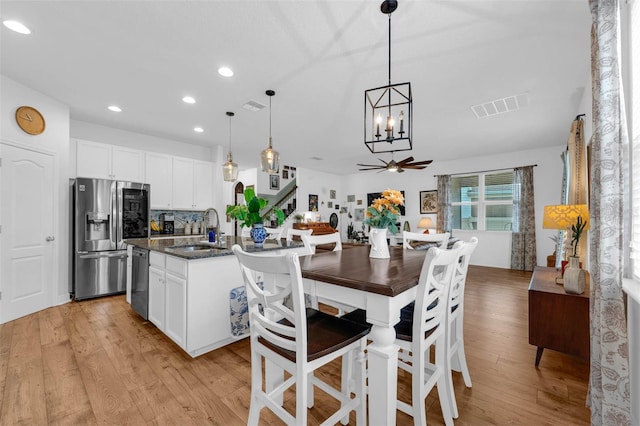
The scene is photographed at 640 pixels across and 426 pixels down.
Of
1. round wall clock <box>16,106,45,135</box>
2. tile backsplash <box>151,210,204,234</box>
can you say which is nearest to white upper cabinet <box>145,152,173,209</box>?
tile backsplash <box>151,210,204,234</box>

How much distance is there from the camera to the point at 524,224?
240 inches

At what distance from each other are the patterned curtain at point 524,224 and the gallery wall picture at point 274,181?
691cm

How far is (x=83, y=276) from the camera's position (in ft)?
12.3

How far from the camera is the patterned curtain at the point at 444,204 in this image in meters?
7.03

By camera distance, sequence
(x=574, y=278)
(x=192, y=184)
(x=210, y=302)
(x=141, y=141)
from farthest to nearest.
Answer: (x=192, y=184) < (x=141, y=141) < (x=210, y=302) < (x=574, y=278)

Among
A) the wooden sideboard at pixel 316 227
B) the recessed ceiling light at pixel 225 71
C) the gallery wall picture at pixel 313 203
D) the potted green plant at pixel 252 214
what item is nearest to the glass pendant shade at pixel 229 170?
the recessed ceiling light at pixel 225 71

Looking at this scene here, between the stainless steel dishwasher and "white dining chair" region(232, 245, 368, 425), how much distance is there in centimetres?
199

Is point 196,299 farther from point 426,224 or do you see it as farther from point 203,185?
point 426,224

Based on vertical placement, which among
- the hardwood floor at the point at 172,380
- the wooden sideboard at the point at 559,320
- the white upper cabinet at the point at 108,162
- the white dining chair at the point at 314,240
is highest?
the white upper cabinet at the point at 108,162

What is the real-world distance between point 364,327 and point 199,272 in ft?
4.94

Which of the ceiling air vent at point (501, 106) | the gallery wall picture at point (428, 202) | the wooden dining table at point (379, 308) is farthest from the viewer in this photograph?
the gallery wall picture at point (428, 202)

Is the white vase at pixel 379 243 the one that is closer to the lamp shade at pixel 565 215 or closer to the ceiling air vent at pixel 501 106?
the lamp shade at pixel 565 215

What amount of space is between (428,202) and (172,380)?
7177mm

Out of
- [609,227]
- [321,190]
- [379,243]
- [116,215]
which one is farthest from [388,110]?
[321,190]
